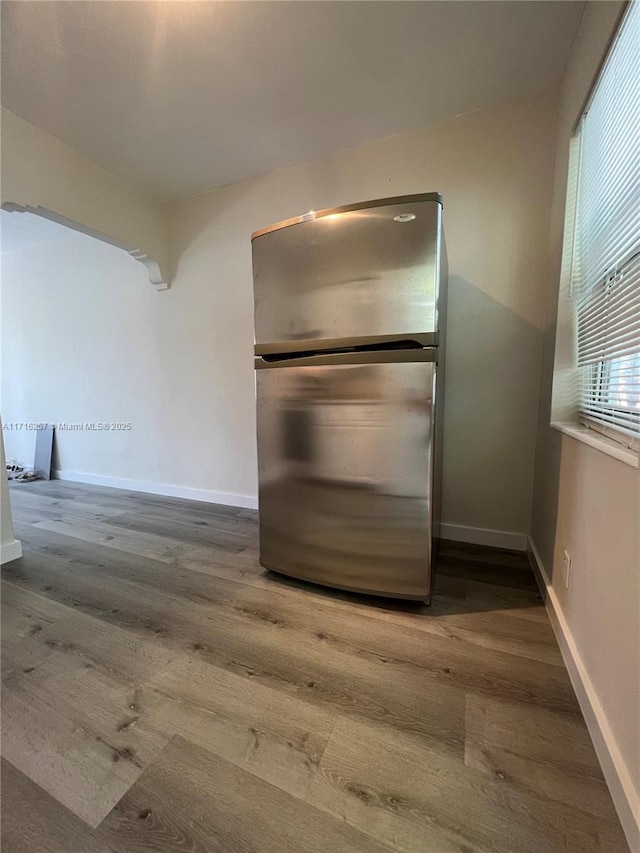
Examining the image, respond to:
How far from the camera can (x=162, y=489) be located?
9.98 feet

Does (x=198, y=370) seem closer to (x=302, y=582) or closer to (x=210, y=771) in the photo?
(x=302, y=582)

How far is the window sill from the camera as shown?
782 mm

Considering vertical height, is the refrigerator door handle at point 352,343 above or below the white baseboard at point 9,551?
above

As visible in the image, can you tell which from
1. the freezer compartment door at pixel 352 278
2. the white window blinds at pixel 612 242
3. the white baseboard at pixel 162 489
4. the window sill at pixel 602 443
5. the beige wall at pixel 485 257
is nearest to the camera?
the window sill at pixel 602 443

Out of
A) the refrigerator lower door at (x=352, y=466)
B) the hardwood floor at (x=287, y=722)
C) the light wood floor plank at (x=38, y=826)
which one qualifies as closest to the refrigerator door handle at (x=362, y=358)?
the refrigerator lower door at (x=352, y=466)

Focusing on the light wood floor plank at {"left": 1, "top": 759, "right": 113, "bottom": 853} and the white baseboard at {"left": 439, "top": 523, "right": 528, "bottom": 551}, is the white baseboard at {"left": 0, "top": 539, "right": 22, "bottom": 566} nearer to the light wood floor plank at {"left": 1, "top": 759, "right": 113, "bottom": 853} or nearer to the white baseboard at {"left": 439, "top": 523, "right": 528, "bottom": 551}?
the light wood floor plank at {"left": 1, "top": 759, "right": 113, "bottom": 853}

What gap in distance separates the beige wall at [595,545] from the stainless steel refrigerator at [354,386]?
1.57 ft

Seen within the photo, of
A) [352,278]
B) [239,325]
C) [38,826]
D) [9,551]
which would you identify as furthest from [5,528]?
[352,278]

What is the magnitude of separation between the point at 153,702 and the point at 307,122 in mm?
2718

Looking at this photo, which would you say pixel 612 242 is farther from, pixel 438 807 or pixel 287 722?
pixel 287 722

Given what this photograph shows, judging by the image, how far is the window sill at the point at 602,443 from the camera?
782 millimetres

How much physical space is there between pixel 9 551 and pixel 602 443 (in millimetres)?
2831

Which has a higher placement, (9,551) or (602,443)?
(602,443)

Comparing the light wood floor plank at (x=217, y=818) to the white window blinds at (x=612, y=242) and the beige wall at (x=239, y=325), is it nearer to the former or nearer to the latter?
the white window blinds at (x=612, y=242)
